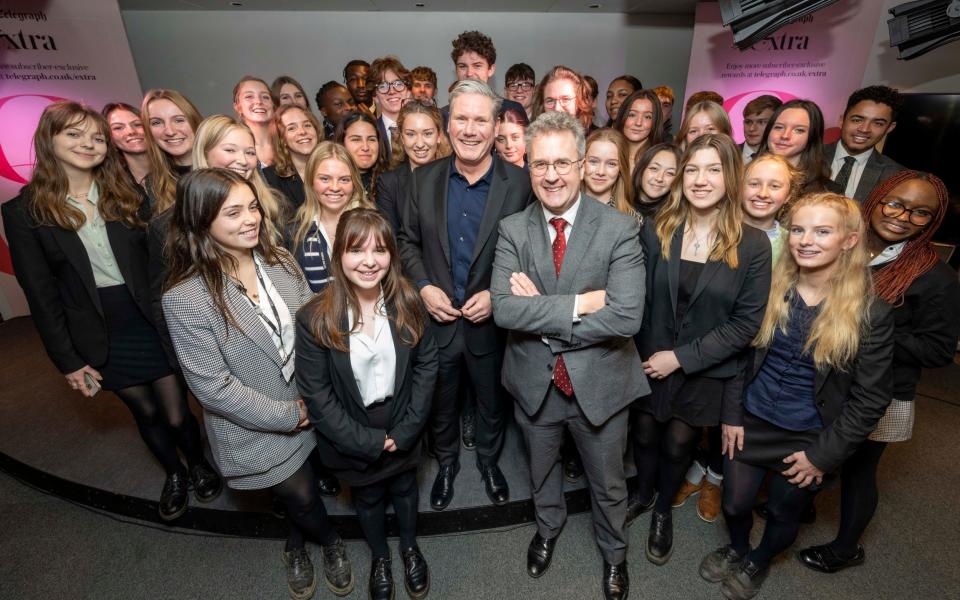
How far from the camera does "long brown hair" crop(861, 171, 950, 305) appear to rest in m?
1.83

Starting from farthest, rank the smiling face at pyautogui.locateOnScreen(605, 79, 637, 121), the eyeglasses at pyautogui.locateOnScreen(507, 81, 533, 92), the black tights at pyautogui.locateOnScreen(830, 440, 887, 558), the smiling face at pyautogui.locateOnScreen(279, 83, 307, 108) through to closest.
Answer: the smiling face at pyautogui.locateOnScreen(605, 79, 637, 121) → the eyeglasses at pyautogui.locateOnScreen(507, 81, 533, 92) → the smiling face at pyautogui.locateOnScreen(279, 83, 307, 108) → the black tights at pyautogui.locateOnScreen(830, 440, 887, 558)

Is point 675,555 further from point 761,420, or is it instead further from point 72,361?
point 72,361

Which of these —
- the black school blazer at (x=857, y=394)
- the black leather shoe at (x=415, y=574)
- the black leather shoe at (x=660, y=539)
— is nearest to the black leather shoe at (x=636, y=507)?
the black leather shoe at (x=660, y=539)

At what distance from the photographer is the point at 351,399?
184 cm

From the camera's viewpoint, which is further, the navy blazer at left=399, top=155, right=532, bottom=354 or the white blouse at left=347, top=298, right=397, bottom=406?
the navy blazer at left=399, top=155, right=532, bottom=354

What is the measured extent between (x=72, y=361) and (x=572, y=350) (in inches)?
100.0

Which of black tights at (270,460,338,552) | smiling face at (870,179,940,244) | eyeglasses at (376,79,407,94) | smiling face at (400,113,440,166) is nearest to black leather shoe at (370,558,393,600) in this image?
black tights at (270,460,338,552)

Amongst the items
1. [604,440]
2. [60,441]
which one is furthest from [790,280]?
[60,441]

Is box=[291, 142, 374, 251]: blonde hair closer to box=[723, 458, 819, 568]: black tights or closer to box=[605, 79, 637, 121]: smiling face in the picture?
box=[723, 458, 819, 568]: black tights

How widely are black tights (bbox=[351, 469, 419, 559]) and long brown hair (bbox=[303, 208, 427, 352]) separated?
27.9 inches

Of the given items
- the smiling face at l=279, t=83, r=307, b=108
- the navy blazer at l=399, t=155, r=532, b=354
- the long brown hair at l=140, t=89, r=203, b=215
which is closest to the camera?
the navy blazer at l=399, t=155, r=532, b=354

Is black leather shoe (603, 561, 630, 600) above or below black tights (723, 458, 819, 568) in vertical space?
below

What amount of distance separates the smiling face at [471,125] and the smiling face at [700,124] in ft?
4.80

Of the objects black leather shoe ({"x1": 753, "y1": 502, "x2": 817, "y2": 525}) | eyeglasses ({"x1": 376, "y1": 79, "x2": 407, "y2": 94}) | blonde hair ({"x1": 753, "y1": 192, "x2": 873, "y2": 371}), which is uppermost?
eyeglasses ({"x1": 376, "y1": 79, "x2": 407, "y2": 94})
